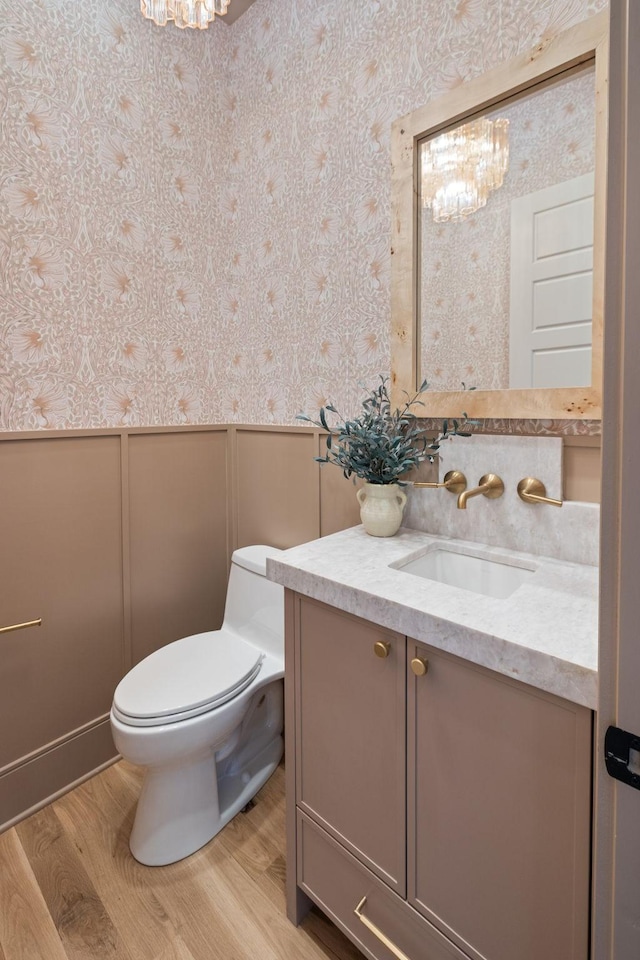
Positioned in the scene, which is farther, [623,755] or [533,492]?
[533,492]

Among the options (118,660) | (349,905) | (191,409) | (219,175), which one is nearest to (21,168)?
(219,175)

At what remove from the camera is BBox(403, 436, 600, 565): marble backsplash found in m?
1.20

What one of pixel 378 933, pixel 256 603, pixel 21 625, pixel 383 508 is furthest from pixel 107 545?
pixel 378 933

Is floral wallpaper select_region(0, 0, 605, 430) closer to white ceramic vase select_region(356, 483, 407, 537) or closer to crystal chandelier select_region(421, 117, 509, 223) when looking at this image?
crystal chandelier select_region(421, 117, 509, 223)

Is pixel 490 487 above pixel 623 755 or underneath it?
above

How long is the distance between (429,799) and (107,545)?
1.33 m

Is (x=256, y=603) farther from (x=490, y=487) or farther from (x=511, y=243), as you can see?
(x=511, y=243)

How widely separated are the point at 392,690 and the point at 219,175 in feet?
6.71

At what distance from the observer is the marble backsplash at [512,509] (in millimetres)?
1195

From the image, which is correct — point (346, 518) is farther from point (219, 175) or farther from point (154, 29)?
point (154, 29)

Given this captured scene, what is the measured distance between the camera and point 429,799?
3.11 feet

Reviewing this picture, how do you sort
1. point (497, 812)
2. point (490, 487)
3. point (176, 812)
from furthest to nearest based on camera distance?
point (176, 812)
point (490, 487)
point (497, 812)

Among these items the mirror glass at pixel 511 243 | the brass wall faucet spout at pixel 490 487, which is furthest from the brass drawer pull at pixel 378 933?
the mirror glass at pixel 511 243

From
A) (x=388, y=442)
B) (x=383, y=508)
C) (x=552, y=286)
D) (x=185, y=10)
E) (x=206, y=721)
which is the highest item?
(x=185, y=10)
